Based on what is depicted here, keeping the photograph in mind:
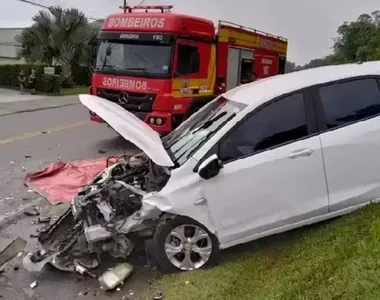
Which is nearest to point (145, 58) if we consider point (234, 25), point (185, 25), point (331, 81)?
point (185, 25)

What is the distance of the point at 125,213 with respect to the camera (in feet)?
16.1

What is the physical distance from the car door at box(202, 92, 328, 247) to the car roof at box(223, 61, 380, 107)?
4.1 inches

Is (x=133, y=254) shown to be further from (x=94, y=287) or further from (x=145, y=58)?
(x=145, y=58)

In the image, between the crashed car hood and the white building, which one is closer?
the crashed car hood

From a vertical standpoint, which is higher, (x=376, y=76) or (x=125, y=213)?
(x=376, y=76)

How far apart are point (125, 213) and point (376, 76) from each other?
2.86 m

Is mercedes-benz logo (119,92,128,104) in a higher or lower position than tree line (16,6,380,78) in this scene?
lower

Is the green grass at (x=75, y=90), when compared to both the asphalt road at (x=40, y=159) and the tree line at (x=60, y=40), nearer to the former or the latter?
the tree line at (x=60, y=40)

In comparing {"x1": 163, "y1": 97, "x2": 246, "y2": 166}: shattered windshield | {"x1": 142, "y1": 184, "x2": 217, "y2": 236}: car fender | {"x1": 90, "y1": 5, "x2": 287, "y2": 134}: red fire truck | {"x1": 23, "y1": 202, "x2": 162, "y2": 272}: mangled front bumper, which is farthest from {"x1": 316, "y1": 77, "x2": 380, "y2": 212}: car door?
{"x1": 90, "y1": 5, "x2": 287, "y2": 134}: red fire truck

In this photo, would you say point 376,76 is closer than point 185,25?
Yes

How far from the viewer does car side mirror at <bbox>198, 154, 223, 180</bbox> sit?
15.3 feet

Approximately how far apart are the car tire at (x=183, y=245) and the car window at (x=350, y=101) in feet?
5.20

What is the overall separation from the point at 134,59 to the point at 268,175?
761 cm

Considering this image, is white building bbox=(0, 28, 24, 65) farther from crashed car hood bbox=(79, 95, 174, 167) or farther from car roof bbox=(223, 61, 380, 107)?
car roof bbox=(223, 61, 380, 107)
